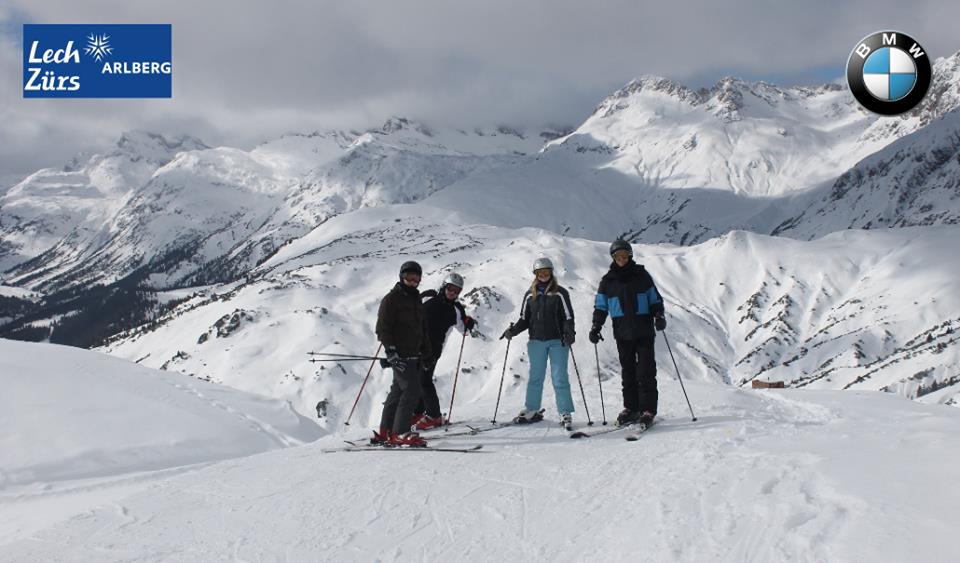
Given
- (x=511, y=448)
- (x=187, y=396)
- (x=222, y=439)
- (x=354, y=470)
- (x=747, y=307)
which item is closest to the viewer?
(x=354, y=470)

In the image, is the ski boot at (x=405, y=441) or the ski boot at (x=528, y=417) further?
the ski boot at (x=528, y=417)

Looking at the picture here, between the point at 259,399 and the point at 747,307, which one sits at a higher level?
the point at 747,307

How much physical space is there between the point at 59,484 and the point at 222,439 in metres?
3.38

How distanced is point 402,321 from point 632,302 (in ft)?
13.1

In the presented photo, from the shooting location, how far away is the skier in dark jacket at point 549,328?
36.4 feet

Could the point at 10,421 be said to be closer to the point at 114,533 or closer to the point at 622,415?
the point at 114,533

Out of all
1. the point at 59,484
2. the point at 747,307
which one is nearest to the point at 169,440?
the point at 59,484

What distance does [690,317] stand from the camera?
5768 inches

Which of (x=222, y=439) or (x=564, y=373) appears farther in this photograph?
(x=222, y=439)

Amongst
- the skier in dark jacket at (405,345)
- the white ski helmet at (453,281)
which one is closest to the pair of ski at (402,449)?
the skier in dark jacket at (405,345)

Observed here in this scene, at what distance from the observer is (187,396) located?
46.0 ft

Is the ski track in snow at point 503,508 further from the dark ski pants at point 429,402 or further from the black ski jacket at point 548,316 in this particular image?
the dark ski pants at point 429,402

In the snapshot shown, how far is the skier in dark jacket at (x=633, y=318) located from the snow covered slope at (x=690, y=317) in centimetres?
8323

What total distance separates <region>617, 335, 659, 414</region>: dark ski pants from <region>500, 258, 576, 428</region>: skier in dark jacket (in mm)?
1007
